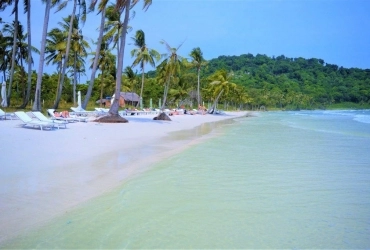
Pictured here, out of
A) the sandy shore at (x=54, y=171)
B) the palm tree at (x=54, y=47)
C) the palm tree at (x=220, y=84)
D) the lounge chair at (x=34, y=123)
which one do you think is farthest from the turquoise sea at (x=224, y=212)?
the palm tree at (x=220, y=84)

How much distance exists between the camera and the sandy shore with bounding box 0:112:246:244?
4.06 m

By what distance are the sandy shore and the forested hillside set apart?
87.2 metres

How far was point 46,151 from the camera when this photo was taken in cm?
809

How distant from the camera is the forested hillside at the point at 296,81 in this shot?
4134 inches

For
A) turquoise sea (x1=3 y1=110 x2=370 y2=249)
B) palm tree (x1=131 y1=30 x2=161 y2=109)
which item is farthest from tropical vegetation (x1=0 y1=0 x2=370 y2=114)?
turquoise sea (x1=3 y1=110 x2=370 y2=249)

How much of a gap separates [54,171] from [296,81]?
124 metres

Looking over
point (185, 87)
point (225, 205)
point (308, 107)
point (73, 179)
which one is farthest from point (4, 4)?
point (308, 107)

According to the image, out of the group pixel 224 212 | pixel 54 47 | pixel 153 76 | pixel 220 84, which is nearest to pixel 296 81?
pixel 153 76

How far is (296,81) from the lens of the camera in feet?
399

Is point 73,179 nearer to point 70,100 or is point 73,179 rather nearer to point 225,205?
point 225,205

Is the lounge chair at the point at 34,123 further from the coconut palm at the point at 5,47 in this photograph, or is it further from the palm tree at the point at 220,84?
the palm tree at the point at 220,84

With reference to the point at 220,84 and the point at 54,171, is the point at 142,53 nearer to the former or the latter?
the point at 220,84

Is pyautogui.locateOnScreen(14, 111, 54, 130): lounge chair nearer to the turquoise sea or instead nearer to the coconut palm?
the turquoise sea

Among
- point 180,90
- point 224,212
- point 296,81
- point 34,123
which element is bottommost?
point 224,212
